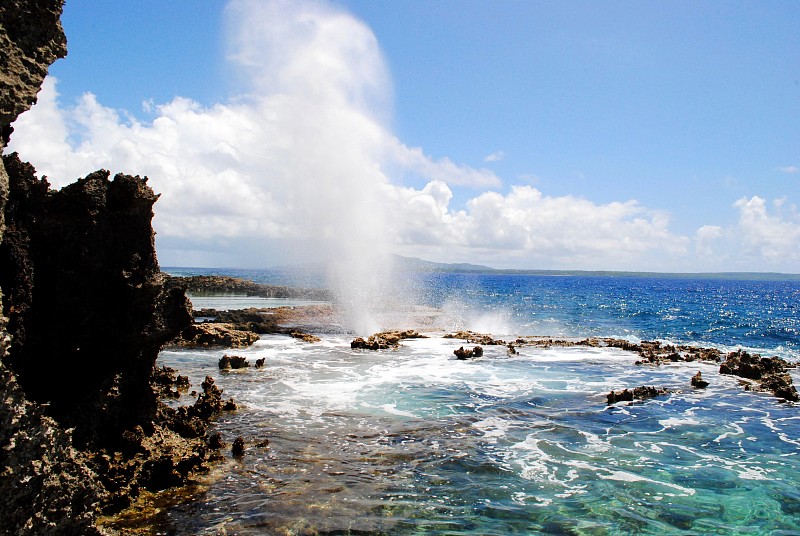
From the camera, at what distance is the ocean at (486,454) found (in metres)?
10.8

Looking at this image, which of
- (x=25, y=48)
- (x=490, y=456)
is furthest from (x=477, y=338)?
(x=25, y=48)

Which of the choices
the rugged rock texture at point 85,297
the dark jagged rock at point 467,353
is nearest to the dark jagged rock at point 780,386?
the dark jagged rock at point 467,353

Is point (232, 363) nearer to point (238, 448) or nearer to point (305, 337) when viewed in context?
point (305, 337)

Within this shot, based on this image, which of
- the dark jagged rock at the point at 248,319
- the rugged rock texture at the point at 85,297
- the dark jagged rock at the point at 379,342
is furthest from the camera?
the dark jagged rock at the point at 248,319

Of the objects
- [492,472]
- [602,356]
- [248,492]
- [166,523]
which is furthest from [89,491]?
[602,356]

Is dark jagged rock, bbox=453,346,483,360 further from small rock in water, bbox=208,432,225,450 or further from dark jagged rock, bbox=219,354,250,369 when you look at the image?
small rock in water, bbox=208,432,225,450

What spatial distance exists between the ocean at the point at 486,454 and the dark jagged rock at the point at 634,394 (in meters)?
0.43

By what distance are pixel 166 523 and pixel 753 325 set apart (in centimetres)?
8503

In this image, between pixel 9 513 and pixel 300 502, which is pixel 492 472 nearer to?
pixel 300 502

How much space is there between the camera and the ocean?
424 inches

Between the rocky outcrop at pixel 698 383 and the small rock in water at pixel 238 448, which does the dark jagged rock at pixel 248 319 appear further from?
the rocky outcrop at pixel 698 383

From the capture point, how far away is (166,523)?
31.8ft

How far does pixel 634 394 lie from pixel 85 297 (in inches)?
882

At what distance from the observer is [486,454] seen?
49.4 ft
